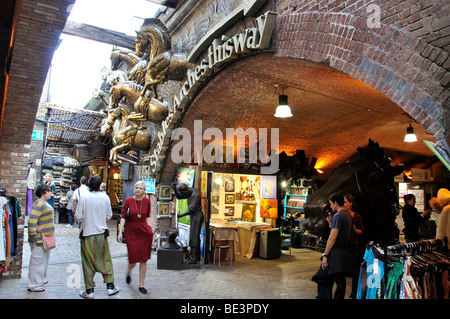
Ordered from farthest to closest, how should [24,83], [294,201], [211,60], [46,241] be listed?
1. [294,201]
2. [211,60]
3. [24,83]
4. [46,241]

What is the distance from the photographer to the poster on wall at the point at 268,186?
32.9 feet

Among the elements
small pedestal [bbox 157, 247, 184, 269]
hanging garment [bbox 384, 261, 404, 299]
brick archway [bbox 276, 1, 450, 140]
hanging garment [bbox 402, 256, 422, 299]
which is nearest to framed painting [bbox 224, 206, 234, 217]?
small pedestal [bbox 157, 247, 184, 269]

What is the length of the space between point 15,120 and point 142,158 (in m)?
4.81

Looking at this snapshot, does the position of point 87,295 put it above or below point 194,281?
above

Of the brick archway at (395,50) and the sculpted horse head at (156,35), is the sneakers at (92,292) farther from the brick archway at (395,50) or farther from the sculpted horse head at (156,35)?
the sculpted horse head at (156,35)

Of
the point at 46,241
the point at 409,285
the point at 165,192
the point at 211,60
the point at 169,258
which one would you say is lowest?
the point at 169,258

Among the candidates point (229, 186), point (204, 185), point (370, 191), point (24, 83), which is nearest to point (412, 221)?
point (370, 191)

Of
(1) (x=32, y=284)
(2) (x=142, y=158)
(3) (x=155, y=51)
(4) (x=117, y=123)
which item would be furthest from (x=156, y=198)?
(1) (x=32, y=284)

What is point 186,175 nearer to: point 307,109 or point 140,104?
→ point 140,104

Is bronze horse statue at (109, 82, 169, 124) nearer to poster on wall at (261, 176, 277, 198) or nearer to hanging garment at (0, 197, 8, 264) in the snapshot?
poster on wall at (261, 176, 277, 198)

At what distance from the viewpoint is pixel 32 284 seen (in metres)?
5.82

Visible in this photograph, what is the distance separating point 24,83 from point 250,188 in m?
6.95

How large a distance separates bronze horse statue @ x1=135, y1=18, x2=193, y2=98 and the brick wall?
3.48 metres

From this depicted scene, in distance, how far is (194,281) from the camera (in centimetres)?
697
